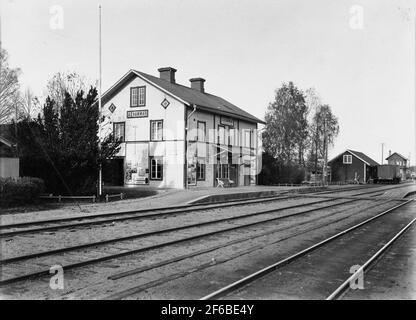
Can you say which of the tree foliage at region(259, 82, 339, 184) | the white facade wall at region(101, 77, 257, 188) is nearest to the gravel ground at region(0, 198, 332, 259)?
the white facade wall at region(101, 77, 257, 188)

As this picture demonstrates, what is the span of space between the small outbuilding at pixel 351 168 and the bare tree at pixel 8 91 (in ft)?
166

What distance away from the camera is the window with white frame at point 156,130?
28.8 meters

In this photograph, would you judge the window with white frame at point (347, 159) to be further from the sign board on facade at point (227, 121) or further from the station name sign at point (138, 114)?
the station name sign at point (138, 114)

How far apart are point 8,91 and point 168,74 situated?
1198cm

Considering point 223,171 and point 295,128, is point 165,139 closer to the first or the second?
point 223,171

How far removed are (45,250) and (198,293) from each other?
387 cm

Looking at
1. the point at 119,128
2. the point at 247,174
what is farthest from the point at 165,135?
the point at 247,174

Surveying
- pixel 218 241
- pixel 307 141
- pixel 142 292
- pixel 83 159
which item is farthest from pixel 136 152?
pixel 307 141

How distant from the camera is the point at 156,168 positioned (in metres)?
28.7

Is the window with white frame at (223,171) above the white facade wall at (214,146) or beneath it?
beneath

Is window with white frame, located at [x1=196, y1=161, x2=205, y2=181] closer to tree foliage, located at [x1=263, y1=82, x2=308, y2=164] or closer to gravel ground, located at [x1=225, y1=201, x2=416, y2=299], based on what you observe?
gravel ground, located at [x1=225, y1=201, x2=416, y2=299]

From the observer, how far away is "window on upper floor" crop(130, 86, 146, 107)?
2956cm

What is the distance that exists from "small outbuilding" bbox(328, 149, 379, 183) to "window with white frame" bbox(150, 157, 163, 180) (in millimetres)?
44764

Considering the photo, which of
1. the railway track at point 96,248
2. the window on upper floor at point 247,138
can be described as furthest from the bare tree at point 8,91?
the railway track at point 96,248
